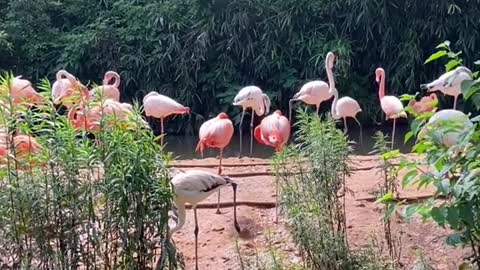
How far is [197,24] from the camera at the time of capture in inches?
402

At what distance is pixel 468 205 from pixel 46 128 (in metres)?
1.64

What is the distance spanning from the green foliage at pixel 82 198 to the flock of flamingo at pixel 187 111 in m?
0.09

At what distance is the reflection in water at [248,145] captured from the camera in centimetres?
788

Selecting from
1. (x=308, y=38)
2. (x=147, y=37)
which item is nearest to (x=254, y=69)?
(x=308, y=38)

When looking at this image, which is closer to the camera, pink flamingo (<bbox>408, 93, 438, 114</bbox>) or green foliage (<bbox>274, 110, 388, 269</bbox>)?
pink flamingo (<bbox>408, 93, 438, 114</bbox>)

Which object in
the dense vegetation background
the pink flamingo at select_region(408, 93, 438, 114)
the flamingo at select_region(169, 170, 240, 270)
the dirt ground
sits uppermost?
the dense vegetation background

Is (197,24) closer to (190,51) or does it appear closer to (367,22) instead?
(190,51)

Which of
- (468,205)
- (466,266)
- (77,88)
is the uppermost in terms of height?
(77,88)

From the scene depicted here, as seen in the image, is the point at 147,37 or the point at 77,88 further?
the point at 147,37

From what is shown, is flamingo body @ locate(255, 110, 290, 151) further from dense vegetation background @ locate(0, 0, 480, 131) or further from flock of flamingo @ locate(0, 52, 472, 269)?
dense vegetation background @ locate(0, 0, 480, 131)

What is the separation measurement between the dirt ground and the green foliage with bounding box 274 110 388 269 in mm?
241

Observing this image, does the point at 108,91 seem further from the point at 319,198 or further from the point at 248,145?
the point at 248,145

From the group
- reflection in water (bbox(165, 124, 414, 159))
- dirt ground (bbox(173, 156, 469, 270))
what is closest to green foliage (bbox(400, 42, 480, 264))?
dirt ground (bbox(173, 156, 469, 270))

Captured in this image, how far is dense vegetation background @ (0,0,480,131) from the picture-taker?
9.94m
